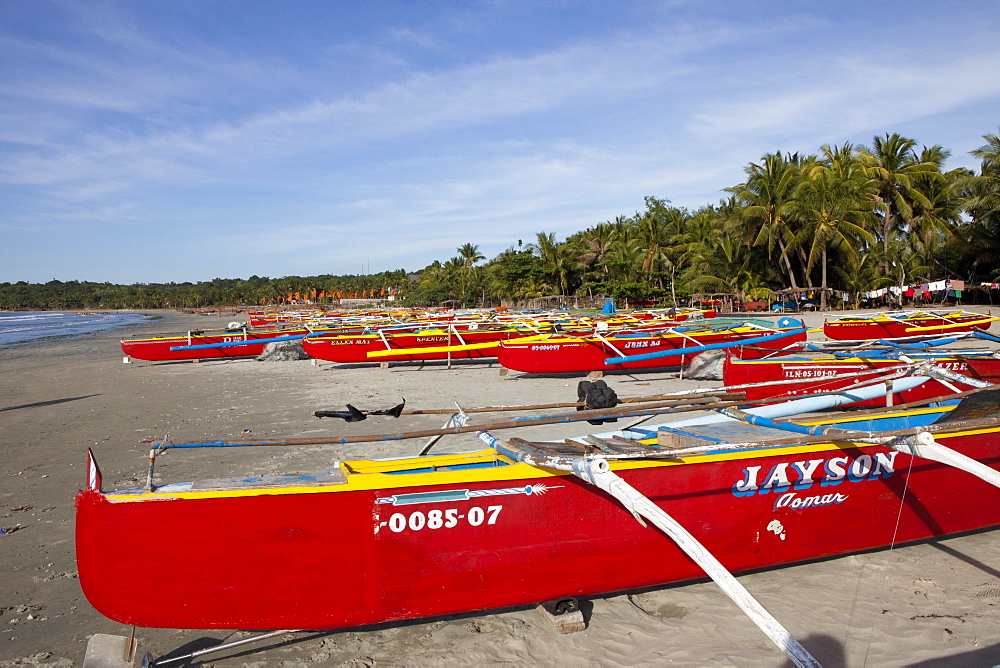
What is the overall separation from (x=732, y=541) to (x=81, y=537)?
13.0ft

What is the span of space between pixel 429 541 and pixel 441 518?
15 cm

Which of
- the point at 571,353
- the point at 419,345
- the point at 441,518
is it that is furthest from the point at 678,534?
the point at 419,345

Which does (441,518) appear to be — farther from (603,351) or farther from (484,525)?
(603,351)

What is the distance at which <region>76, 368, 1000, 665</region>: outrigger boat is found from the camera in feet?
11.1

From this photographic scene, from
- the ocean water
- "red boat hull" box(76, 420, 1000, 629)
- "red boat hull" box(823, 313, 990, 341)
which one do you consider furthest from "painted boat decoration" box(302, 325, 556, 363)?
the ocean water

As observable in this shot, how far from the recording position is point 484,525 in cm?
362

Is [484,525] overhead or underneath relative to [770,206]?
underneath

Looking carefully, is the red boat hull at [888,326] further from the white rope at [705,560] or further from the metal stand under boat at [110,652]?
the metal stand under boat at [110,652]

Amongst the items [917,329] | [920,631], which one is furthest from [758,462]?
[917,329]

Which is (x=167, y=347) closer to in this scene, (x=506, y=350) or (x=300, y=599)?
(x=506, y=350)

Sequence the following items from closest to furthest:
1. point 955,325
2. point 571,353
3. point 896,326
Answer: point 571,353 < point 955,325 < point 896,326

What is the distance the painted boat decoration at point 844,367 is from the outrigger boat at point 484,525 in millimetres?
3808

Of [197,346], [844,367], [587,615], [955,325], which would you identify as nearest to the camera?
[587,615]

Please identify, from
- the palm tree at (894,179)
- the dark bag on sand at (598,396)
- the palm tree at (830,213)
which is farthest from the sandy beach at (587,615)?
the palm tree at (894,179)
